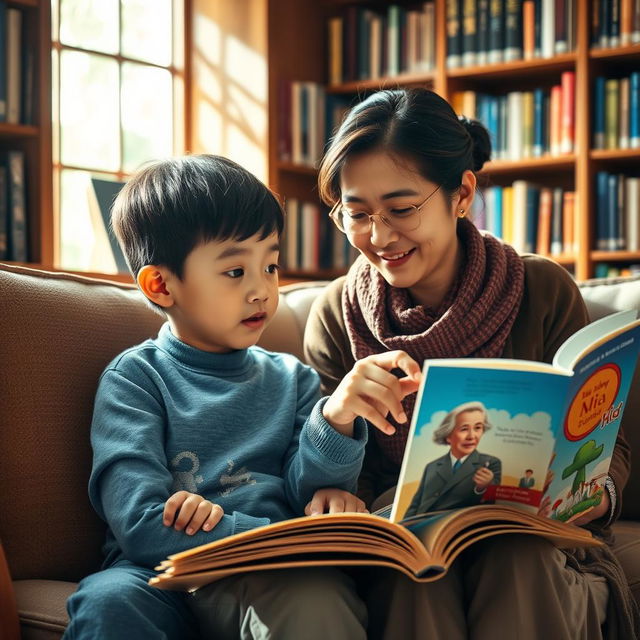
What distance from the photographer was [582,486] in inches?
45.6

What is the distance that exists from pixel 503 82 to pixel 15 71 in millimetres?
1884

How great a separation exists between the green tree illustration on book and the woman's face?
1.40 feet

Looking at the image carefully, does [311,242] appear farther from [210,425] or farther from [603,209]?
[210,425]

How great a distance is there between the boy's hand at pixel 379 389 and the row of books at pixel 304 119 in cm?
263

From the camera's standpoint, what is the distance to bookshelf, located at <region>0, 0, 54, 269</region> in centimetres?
293

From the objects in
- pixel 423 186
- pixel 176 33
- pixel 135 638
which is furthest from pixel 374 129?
pixel 176 33

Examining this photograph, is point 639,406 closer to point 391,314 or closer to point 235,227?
point 391,314

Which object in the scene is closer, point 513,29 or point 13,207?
point 13,207

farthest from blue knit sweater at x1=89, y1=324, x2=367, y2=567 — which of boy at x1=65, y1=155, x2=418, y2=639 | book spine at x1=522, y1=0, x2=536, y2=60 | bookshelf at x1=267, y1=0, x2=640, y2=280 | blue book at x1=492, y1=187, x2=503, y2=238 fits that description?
book spine at x1=522, y1=0, x2=536, y2=60

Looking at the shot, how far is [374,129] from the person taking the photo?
142 cm

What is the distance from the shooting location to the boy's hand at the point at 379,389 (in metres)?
1.07

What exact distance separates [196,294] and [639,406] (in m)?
0.80

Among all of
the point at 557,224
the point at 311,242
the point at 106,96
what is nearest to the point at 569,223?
the point at 557,224

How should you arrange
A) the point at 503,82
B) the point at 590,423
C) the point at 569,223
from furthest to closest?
1. the point at 503,82
2. the point at 569,223
3. the point at 590,423
